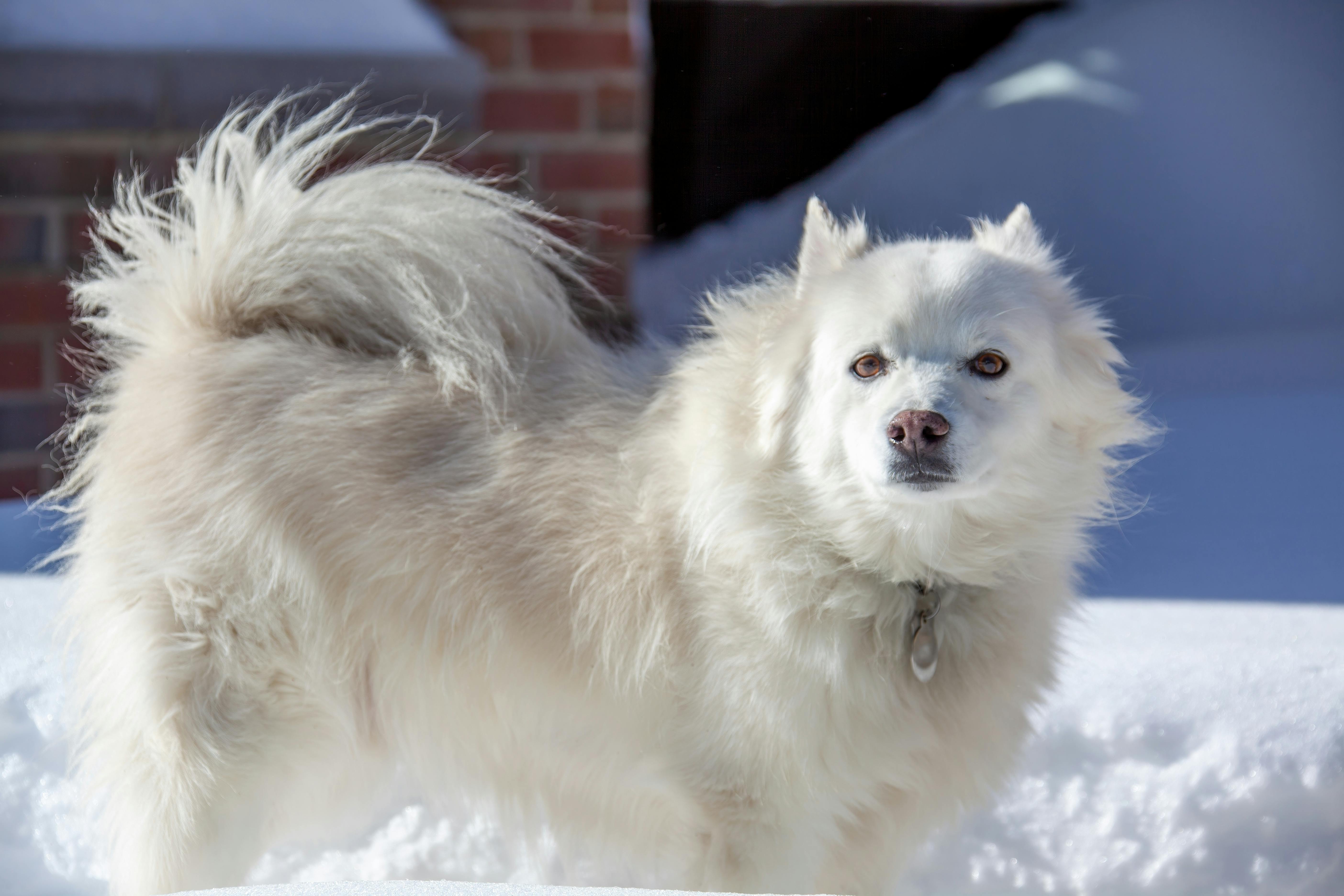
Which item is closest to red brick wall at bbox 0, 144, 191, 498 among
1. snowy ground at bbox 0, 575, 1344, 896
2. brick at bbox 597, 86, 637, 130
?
brick at bbox 597, 86, 637, 130

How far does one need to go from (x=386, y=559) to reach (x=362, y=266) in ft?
1.79

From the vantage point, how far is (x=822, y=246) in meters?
1.89

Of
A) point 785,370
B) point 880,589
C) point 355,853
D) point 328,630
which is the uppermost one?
point 785,370

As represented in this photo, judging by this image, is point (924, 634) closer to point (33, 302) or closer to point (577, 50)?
point (577, 50)

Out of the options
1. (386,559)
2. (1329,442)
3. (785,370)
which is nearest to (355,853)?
(386,559)

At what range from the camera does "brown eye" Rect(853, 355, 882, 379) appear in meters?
1.68

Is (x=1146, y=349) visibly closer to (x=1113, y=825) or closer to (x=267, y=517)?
(x=1113, y=825)

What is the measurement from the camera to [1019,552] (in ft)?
5.97

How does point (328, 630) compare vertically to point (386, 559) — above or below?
below

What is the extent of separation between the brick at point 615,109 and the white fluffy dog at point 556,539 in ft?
7.20

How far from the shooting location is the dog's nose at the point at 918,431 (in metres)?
1.53

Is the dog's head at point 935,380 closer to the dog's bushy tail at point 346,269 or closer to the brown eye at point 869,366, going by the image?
the brown eye at point 869,366

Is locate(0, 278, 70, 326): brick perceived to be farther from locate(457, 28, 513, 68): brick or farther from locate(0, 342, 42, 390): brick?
locate(457, 28, 513, 68): brick

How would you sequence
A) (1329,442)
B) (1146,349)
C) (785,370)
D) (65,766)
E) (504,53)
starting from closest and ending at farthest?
(785,370) → (65,766) → (504,53) → (1329,442) → (1146,349)
